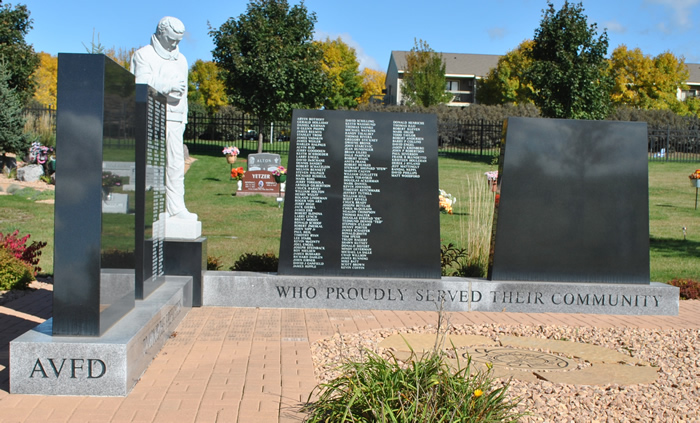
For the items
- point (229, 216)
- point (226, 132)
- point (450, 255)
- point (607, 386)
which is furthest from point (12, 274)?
point (226, 132)

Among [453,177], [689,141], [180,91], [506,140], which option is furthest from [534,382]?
[689,141]

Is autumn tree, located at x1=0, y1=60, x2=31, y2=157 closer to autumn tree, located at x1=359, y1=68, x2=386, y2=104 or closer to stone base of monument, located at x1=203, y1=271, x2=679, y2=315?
stone base of monument, located at x1=203, y1=271, x2=679, y2=315

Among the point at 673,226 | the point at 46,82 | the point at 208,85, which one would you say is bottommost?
the point at 673,226

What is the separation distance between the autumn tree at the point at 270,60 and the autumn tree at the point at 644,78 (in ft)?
103

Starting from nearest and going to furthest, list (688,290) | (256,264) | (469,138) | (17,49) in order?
(256,264)
(688,290)
(17,49)
(469,138)

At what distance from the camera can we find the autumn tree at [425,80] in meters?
47.7

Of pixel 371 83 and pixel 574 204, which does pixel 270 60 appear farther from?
pixel 371 83

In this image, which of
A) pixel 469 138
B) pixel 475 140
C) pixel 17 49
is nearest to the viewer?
pixel 17 49

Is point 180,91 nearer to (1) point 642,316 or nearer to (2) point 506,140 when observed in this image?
(2) point 506,140

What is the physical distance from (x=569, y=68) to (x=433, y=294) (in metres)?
25.2

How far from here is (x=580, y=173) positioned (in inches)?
323

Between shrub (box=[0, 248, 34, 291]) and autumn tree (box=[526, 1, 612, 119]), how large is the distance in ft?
86.3

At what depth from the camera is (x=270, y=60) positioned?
3139cm

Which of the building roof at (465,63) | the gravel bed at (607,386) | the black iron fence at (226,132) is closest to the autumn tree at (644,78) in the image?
the building roof at (465,63)
